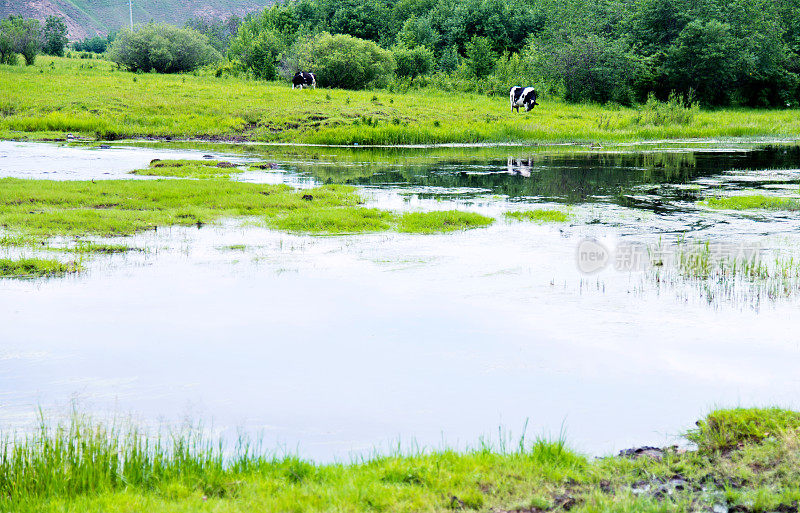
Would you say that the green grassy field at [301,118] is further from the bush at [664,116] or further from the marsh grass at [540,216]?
the marsh grass at [540,216]

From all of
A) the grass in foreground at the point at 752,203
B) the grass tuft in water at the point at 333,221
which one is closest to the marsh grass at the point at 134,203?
the grass tuft in water at the point at 333,221

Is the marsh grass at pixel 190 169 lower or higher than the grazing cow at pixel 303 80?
lower

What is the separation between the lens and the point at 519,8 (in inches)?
3167

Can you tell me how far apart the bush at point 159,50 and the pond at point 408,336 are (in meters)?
55.3

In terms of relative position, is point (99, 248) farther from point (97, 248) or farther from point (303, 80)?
point (303, 80)

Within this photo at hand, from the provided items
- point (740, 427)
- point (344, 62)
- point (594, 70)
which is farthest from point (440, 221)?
point (344, 62)

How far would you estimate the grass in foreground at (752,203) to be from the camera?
62.0 ft

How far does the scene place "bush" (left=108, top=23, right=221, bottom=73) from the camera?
65875 mm

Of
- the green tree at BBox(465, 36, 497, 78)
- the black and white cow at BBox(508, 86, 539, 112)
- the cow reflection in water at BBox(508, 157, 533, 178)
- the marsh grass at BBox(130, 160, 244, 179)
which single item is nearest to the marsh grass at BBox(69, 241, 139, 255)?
the marsh grass at BBox(130, 160, 244, 179)

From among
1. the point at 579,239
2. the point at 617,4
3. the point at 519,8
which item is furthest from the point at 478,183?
the point at 519,8

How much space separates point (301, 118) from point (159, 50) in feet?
100

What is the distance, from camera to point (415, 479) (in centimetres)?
527

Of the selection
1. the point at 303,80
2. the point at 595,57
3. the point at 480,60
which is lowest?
the point at 303,80

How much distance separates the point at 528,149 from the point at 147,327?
29874mm
